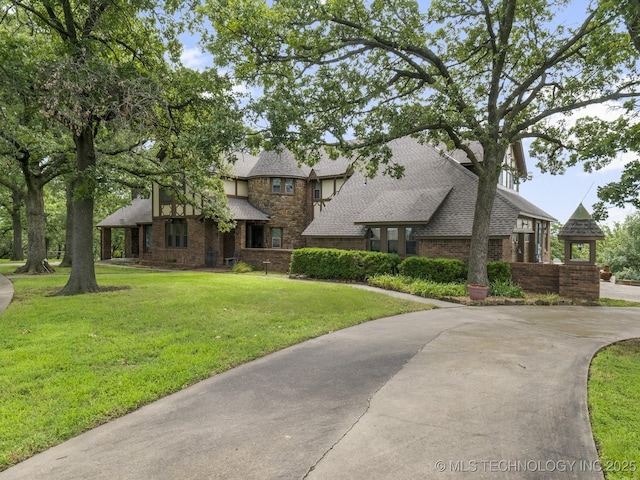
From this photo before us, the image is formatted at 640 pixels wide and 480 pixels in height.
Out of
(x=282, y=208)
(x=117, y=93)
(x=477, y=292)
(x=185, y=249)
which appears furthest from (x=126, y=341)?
(x=282, y=208)

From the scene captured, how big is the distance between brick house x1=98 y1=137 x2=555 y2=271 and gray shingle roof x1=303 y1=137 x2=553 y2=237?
0.05m

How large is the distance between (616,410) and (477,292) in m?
8.55

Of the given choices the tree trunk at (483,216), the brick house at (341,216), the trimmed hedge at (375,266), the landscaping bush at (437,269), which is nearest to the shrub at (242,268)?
the brick house at (341,216)

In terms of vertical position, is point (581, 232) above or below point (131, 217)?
below

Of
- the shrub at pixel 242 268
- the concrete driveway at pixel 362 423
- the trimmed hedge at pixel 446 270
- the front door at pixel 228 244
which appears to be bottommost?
the concrete driveway at pixel 362 423

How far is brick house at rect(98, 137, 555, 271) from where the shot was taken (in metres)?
17.5

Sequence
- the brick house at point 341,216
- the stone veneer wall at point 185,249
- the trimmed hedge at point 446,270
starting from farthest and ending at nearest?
1. the stone veneer wall at point 185,249
2. the brick house at point 341,216
3. the trimmed hedge at point 446,270

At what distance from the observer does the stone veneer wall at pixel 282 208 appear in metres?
26.0

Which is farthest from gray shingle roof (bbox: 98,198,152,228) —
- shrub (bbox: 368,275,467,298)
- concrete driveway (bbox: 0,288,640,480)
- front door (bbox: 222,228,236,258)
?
concrete driveway (bbox: 0,288,640,480)

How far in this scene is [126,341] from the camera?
6.66 meters

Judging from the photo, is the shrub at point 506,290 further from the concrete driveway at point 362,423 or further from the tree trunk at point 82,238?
the tree trunk at point 82,238

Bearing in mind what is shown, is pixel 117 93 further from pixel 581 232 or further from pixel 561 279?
pixel 581 232

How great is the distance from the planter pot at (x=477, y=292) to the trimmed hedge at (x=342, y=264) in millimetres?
4603

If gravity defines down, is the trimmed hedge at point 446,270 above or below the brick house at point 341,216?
below
